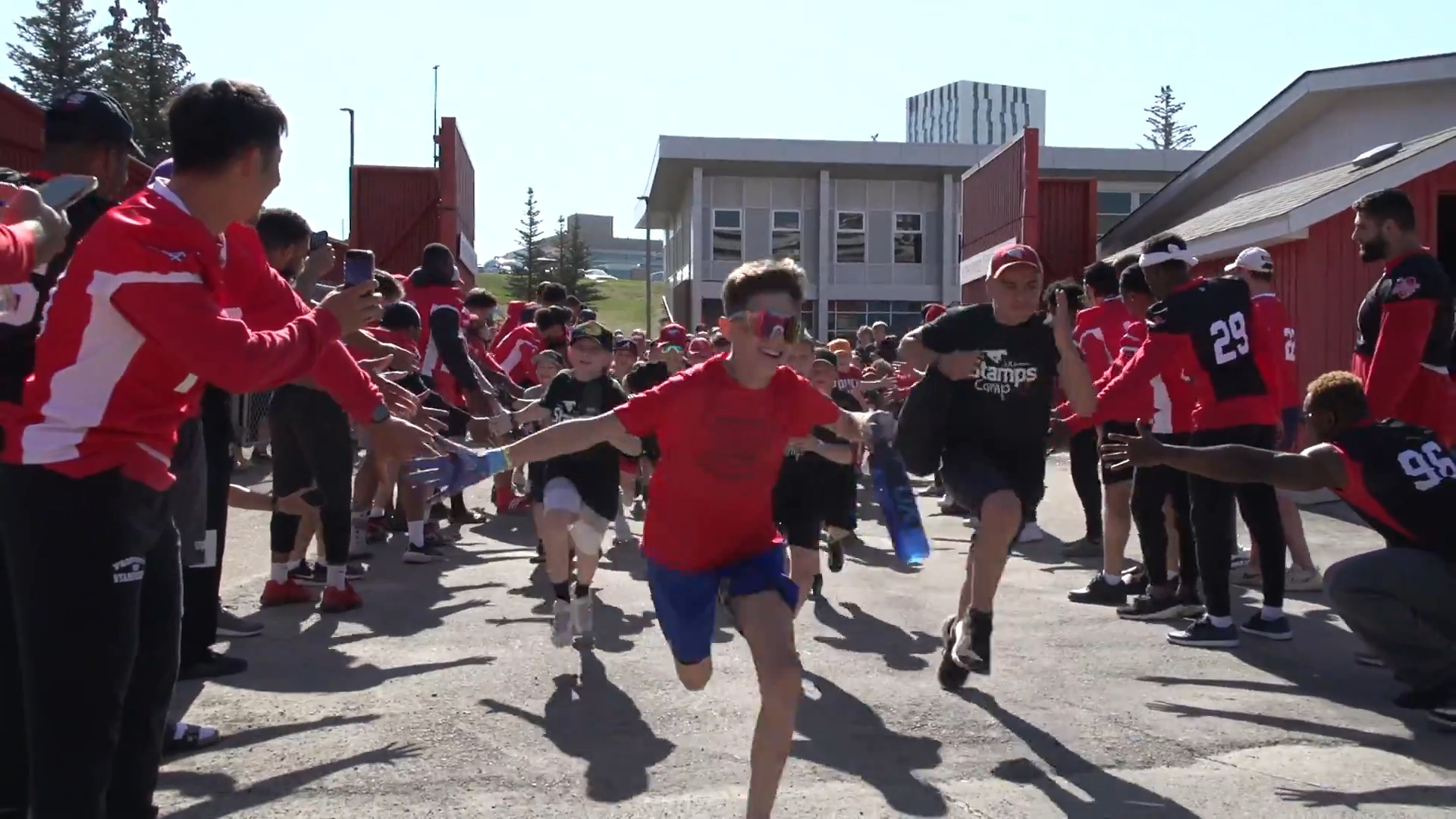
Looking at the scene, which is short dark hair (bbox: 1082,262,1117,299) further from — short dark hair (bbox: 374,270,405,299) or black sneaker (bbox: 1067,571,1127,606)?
short dark hair (bbox: 374,270,405,299)

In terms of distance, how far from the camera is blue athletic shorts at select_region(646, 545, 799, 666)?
4168mm

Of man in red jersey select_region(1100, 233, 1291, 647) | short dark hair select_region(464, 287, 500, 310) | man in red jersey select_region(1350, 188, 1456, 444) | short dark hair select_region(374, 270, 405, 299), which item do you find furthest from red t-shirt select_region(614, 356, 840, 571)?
short dark hair select_region(464, 287, 500, 310)

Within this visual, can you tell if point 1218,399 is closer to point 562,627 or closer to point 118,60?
point 562,627

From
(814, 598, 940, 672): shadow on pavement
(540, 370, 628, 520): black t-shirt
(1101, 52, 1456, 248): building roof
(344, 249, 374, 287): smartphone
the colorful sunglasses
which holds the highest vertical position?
(1101, 52, 1456, 248): building roof

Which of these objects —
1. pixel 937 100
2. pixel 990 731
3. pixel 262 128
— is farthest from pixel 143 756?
pixel 937 100

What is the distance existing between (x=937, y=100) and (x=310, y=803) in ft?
464

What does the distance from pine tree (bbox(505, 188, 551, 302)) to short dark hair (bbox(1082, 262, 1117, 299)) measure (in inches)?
2589

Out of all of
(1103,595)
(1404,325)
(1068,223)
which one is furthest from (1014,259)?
(1068,223)

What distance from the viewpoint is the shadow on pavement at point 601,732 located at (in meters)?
4.53

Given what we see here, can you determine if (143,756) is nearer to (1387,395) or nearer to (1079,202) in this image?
(1387,395)

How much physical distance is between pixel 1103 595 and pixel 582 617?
3.50 meters

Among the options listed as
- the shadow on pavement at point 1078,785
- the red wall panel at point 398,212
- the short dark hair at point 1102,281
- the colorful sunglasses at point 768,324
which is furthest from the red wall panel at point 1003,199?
the colorful sunglasses at point 768,324

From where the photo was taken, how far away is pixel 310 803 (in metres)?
4.25

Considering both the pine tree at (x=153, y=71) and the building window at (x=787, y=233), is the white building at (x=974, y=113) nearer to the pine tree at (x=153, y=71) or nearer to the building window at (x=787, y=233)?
the pine tree at (x=153, y=71)
